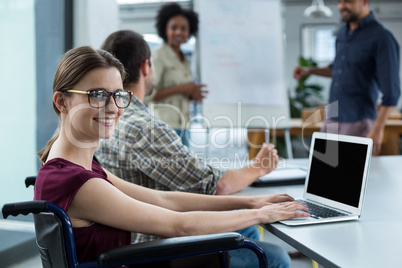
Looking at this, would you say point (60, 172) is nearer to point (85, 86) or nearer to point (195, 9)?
point (85, 86)

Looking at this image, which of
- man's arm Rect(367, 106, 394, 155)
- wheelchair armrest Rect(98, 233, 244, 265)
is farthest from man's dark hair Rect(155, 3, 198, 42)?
wheelchair armrest Rect(98, 233, 244, 265)

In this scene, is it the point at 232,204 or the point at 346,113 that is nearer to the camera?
the point at 232,204

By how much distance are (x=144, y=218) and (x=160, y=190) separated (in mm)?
480

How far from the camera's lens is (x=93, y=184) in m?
0.95

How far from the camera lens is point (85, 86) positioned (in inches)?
40.1

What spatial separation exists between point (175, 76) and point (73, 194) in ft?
7.08

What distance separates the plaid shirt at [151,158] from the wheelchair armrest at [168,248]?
0.54 meters

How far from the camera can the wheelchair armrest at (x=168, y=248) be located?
850 mm

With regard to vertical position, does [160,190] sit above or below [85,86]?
below

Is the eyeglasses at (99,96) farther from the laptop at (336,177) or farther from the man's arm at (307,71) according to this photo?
the man's arm at (307,71)

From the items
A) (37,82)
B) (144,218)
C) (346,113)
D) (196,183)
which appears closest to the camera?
(144,218)

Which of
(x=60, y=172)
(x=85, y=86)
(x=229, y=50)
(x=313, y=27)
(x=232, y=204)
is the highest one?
(x=313, y=27)

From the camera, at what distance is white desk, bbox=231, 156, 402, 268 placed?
0.86 metres

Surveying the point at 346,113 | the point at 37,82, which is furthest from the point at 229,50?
the point at 37,82
